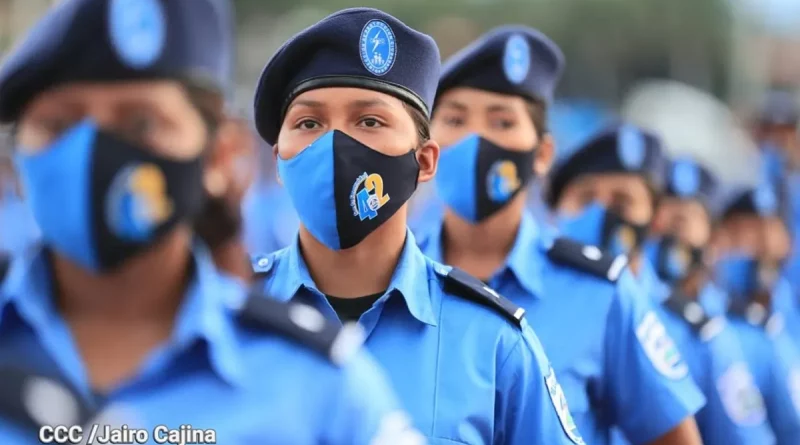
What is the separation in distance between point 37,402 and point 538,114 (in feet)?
7.27

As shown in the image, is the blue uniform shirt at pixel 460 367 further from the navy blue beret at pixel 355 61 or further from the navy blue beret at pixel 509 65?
the navy blue beret at pixel 509 65

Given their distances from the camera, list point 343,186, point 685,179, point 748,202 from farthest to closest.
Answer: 1. point 748,202
2. point 685,179
3. point 343,186

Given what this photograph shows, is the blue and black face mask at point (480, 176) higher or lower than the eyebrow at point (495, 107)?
lower

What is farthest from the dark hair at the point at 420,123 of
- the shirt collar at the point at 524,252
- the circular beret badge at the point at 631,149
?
the circular beret badge at the point at 631,149

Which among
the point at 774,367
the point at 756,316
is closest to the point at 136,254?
the point at 774,367

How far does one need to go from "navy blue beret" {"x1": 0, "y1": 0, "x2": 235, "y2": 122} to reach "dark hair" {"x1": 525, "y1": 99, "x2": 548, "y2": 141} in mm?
1934

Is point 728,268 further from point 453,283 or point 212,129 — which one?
point 212,129

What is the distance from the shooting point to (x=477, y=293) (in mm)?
2521

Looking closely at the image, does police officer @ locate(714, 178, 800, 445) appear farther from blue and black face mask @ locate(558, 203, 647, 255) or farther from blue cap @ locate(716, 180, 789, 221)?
blue and black face mask @ locate(558, 203, 647, 255)

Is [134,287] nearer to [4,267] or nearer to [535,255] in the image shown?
[4,267]

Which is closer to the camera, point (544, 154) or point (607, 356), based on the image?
point (607, 356)

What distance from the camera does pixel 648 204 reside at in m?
4.42

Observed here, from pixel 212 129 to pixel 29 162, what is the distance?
25 centimetres

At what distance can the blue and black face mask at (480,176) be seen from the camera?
3342 millimetres
